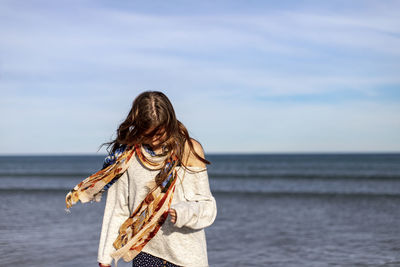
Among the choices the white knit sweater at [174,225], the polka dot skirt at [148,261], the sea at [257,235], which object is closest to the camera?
the white knit sweater at [174,225]

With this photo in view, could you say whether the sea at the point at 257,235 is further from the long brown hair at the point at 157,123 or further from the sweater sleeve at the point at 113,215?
the long brown hair at the point at 157,123

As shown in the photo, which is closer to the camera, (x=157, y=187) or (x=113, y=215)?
(x=157, y=187)

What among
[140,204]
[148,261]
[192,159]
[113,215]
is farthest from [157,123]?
[148,261]

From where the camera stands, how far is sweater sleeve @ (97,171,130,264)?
2.35 m

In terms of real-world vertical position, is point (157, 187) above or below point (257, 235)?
above

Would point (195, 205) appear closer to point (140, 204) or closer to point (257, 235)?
point (140, 204)

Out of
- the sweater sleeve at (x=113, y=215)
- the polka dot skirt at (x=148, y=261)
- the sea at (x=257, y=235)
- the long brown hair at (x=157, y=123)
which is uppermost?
the long brown hair at (x=157, y=123)

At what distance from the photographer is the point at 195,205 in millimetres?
2148

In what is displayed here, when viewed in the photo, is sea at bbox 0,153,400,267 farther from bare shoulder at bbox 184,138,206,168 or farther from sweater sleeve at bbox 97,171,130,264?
bare shoulder at bbox 184,138,206,168

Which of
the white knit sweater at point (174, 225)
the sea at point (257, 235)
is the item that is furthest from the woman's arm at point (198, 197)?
the sea at point (257, 235)

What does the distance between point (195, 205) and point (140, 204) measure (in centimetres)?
27

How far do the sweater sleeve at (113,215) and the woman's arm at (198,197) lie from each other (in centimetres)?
35

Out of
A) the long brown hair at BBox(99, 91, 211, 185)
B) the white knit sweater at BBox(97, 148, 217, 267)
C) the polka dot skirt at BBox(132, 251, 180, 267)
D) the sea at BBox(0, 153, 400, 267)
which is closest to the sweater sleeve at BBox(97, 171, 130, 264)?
the white knit sweater at BBox(97, 148, 217, 267)

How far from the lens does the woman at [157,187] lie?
2166mm
